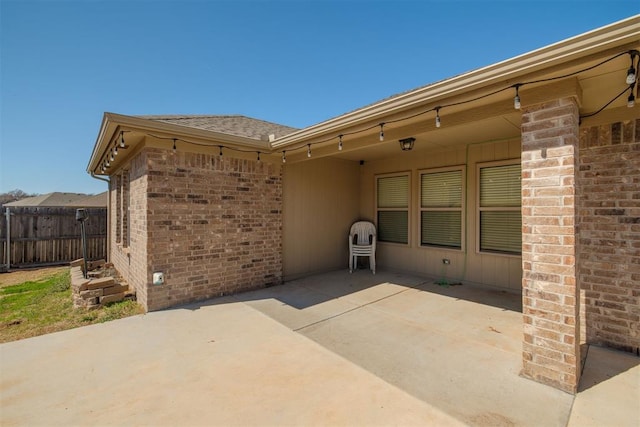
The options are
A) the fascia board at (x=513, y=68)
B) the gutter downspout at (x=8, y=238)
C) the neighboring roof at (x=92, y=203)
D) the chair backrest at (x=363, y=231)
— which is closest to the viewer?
the fascia board at (x=513, y=68)

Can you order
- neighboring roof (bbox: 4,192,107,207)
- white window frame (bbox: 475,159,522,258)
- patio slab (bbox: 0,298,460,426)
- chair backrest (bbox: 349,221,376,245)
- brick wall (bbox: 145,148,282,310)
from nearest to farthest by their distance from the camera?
1. patio slab (bbox: 0,298,460,426)
2. brick wall (bbox: 145,148,282,310)
3. white window frame (bbox: 475,159,522,258)
4. chair backrest (bbox: 349,221,376,245)
5. neighboring roof (bbox: 4,192,107,207)

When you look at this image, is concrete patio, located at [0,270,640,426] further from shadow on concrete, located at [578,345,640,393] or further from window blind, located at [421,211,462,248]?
window blind, located at [421,211,462,248]

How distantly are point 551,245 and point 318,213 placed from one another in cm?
423

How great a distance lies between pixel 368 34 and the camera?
632cm

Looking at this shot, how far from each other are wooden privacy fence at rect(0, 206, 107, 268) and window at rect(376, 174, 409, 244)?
8.43 meters

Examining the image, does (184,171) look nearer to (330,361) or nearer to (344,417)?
(330,361)

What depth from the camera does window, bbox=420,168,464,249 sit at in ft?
17.3

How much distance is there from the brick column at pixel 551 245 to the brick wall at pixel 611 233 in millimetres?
1010

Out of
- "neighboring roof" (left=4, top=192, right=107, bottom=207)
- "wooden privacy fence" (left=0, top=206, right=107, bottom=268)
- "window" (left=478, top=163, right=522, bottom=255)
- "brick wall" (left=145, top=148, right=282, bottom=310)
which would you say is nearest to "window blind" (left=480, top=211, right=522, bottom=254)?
"window" (left=478, top=163, right=522, bottom=255)

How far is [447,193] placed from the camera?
5414mm

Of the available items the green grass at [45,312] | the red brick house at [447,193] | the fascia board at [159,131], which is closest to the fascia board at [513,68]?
the red brick house at [447,193]

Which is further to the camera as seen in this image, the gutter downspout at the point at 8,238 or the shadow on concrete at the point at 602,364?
the gutter downspout at the point at 8,238

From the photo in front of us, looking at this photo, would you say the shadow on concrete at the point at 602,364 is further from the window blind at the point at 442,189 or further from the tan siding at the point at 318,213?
the tan siding at the point at 318,213

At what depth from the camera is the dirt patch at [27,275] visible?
6504 millimetres
